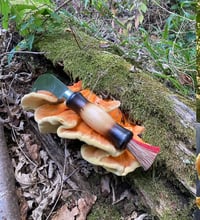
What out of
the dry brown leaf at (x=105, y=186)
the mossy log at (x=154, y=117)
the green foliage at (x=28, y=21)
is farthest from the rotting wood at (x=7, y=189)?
the green foliage at (x=28, y=21)

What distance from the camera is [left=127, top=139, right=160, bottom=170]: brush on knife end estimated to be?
1200 mm

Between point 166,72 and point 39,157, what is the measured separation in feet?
2.93

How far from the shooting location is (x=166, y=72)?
198 cm

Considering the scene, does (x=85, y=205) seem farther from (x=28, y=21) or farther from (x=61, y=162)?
(x=28, y=21)

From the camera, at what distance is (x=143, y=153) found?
1202mm

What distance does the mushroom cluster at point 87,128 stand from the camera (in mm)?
1190

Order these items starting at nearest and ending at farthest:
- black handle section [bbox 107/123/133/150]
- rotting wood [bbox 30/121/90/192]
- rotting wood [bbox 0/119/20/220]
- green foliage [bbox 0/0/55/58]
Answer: black handle section [bbox 107/123/133/150] < rotting wood [bbox 0/119/20/220] < rotting wood [bbox 30/121/90/192] < green foliage [bbox 0/0/55/58]

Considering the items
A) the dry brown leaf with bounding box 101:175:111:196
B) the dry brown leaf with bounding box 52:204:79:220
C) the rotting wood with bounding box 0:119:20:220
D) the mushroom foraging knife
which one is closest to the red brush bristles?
the mushroom foraging knife

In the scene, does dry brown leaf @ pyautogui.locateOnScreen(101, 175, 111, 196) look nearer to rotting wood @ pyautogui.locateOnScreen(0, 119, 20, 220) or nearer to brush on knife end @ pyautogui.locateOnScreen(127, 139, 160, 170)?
brush on knife end @ pyautogui.locateOnScreen(127, 139, 160, 170)

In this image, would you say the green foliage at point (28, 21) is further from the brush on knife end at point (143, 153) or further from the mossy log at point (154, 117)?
the brush on knife end at point (143, 153)

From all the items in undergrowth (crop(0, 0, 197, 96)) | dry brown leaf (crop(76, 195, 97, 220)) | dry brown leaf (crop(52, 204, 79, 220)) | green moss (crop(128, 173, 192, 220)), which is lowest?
dry brown leaf (crop(52, 204, 79, 220))

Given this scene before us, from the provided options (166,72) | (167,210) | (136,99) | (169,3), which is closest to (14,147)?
(136,99)

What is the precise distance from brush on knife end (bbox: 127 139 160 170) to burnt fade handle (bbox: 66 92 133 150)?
0.10 ft

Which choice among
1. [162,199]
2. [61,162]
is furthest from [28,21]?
[162,199]
